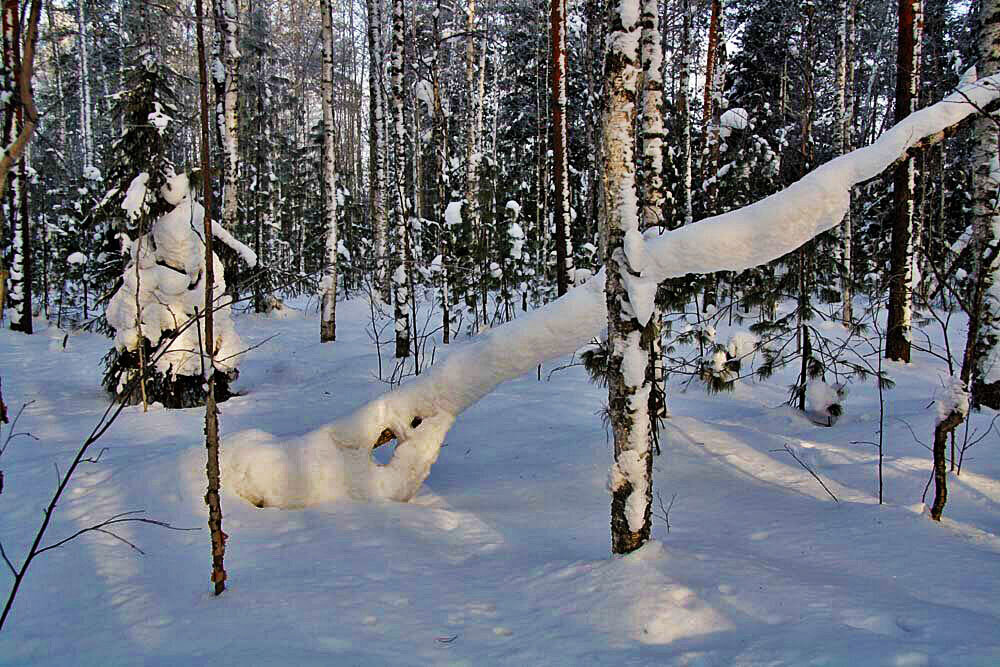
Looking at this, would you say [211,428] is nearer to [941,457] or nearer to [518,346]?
[518,346]

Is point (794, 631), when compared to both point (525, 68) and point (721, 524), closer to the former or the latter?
point (721, 524)

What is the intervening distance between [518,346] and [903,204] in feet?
30.4

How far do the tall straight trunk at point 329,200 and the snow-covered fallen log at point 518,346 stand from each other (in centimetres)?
931

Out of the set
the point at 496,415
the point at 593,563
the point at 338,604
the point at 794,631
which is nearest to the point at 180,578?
the point at 338,604

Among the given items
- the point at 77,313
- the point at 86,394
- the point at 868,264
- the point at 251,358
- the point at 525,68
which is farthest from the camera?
the point at 525,68

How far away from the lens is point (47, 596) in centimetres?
386

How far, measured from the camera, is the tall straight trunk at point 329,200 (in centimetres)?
1424

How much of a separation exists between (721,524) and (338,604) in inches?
116

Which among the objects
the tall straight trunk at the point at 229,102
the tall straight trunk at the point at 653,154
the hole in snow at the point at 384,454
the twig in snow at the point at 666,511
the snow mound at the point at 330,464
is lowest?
the hole in snow at the point at 384,454

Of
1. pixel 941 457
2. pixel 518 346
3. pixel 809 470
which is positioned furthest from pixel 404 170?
pixel 941 457

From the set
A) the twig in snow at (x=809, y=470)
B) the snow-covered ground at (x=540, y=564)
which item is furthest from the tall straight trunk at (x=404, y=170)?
the twig in snow at (x=809, y=470)

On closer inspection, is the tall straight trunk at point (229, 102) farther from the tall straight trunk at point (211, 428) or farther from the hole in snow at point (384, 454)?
the tall straight trunk at point (211, 428)

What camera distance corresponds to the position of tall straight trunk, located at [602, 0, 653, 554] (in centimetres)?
369

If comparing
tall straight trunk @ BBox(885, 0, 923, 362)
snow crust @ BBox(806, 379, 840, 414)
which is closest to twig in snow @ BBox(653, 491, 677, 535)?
snow crust @ BBox(806, 379, 840, 414)
